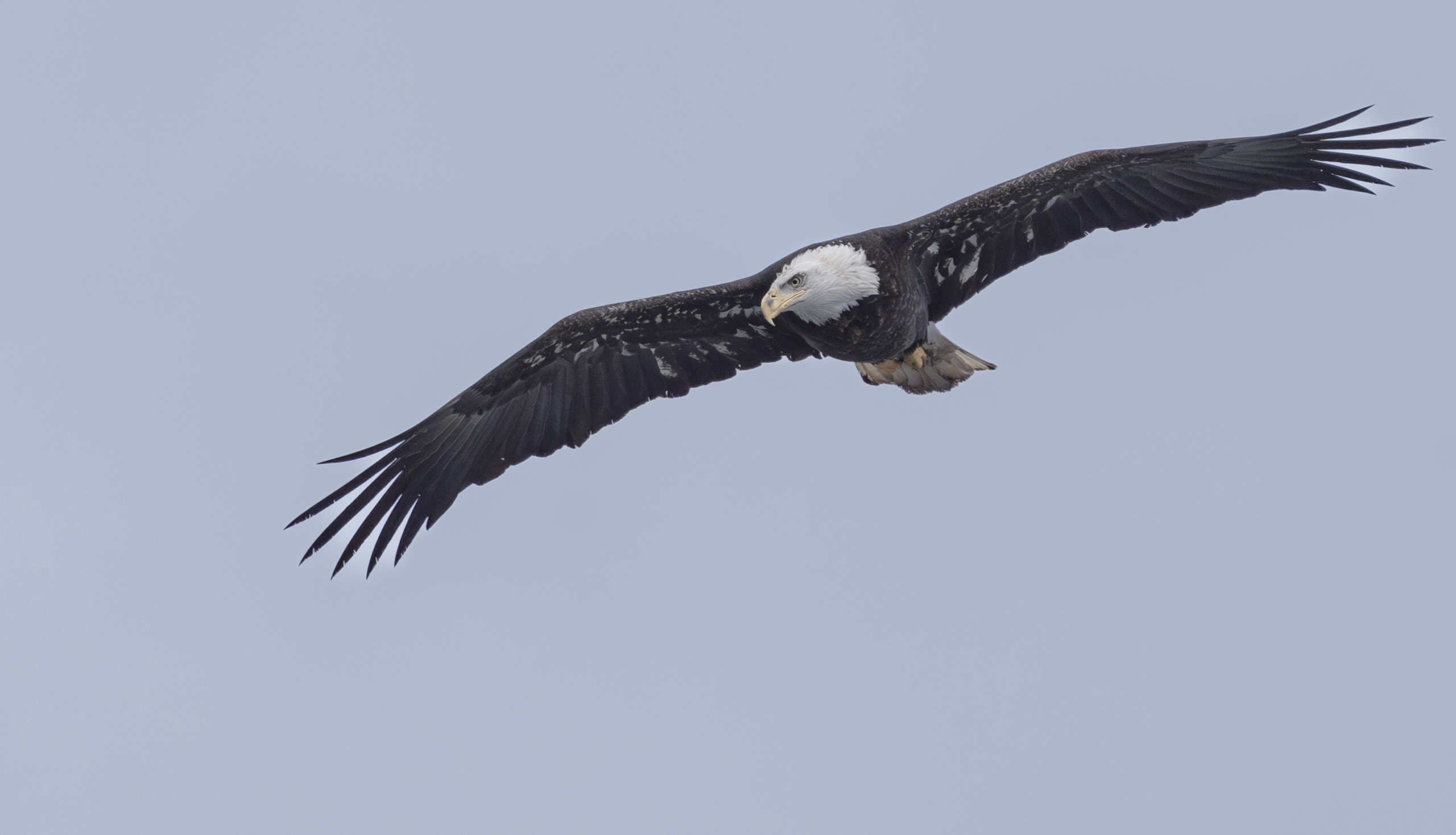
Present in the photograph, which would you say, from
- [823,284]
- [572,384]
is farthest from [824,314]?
[572,384]

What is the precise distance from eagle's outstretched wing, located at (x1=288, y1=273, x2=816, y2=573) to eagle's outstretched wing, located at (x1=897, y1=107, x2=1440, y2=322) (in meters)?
1.56

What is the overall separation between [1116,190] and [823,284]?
8.62 feet

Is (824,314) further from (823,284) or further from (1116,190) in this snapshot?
(1116,190)

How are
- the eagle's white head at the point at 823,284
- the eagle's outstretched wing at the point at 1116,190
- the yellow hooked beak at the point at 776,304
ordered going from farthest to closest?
the eagle's outstretched wing at the point at 1116,190 → the yellow hooked beak at the point at 776,304 → the eagle's white head at the point at 823,284

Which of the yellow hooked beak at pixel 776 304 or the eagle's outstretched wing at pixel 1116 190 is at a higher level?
the eagle's outstretched wing at pixel 1116 190

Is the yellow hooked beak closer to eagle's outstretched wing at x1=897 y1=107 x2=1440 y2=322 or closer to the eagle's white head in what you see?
the eagle's white head

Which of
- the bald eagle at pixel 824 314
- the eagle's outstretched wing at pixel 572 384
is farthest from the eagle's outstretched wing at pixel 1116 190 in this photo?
the eagle's outstretched wing at pixel 572 384

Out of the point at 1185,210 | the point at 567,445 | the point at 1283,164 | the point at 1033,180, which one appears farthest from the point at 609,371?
the point at 1283,164

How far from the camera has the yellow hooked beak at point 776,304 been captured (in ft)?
37.7

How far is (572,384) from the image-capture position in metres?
12.5

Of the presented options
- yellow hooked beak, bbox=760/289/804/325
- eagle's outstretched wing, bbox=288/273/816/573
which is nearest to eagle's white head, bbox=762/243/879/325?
yellow hooked beak, bbox=760/289/804/325

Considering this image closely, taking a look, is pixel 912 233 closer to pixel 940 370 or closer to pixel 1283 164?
pixel 940 370

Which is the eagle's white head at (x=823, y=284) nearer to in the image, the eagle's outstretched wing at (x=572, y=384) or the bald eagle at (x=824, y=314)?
the bald eagle at (x=824, y=314)

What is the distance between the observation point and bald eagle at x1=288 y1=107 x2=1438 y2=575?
11.6 meters
